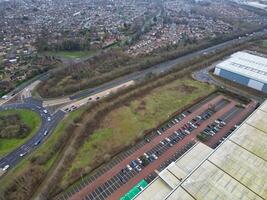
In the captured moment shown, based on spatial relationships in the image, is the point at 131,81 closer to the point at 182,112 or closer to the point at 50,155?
the point at 182,112

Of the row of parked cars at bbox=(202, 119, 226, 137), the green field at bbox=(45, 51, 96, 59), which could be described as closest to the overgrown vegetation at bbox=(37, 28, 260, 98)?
the green field at bbox=(45, 51, 96, 59)

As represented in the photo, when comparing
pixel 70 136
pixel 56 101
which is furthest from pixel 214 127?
pixel 56 101

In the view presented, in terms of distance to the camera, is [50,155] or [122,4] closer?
[50,155]

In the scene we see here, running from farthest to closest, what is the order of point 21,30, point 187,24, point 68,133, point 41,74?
point 187,24 → point 21,30 → point 41,74 → point 68,133

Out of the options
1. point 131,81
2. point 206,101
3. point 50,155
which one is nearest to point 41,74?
point 131,81

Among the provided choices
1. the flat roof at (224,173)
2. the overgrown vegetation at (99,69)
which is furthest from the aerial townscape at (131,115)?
the overgrown vegetation at (99,69)

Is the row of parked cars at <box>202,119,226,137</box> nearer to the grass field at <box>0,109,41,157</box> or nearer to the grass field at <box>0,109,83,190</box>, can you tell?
the grass field at <box>0,109,83,190</box>

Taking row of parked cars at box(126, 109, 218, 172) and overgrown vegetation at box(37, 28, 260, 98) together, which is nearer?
row of parked cars at box(126, 109, 218, 172)
